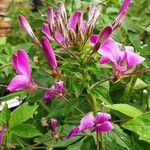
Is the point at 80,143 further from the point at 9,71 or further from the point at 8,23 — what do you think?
the point at 8,23

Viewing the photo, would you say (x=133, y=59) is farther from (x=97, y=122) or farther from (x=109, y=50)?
(x=97, y=122)

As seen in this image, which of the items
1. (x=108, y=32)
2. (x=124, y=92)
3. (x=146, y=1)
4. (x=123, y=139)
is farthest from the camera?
(x=146, y=1)

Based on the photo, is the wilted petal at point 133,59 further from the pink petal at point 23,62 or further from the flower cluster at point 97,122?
the pink petal at point 23,62

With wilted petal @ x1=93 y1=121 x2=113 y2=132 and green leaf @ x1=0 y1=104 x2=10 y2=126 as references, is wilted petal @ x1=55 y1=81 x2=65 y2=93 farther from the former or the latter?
green leaf @ x1=0 y1=104 x2=10 y2=126

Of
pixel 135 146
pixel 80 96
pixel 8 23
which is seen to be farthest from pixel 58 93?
pixel 8 23

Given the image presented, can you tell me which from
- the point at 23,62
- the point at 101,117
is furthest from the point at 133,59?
the point at 23,62

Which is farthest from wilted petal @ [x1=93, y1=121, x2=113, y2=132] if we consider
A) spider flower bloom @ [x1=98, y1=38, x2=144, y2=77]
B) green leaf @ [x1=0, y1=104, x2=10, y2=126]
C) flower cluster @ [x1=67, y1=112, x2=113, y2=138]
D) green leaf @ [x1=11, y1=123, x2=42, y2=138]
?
green leaf @ [x1=0, y1=104, x2=10, y2=126]

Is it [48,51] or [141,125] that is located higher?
[48,51]
